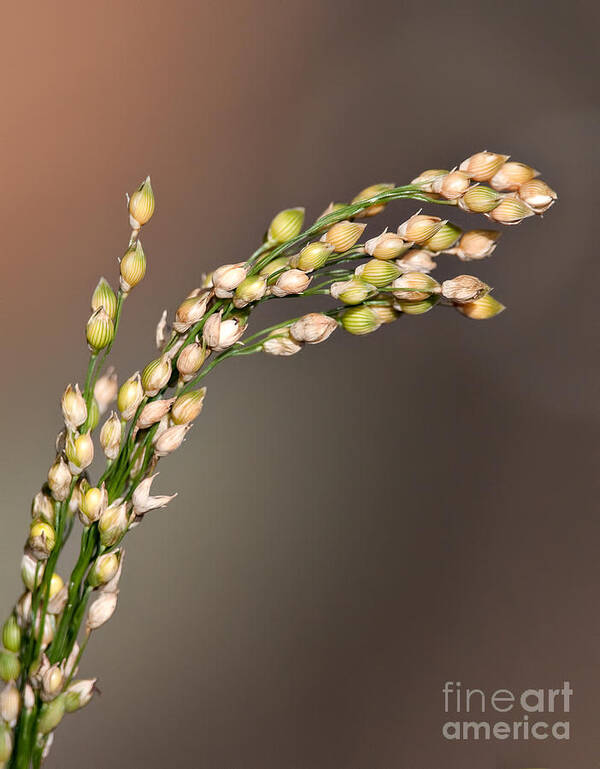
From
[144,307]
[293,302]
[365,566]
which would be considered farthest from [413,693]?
[144,307]

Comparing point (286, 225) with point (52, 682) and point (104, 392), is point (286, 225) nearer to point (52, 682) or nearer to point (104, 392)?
point (104, 392)

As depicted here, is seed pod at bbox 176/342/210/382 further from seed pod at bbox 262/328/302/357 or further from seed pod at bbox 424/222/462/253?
seed pod at bbox 424/222/462/253

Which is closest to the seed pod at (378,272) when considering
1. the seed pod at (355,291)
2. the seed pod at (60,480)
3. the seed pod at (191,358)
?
the seed pod at (355,291)

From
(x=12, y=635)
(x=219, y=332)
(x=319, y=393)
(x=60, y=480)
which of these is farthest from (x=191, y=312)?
(x=319, y=393)

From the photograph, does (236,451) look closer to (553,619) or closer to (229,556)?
(229,556)

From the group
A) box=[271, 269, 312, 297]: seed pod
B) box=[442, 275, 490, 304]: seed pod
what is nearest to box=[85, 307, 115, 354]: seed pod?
box=[271, 269, 312, 297]: seed pod

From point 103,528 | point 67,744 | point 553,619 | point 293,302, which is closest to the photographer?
point 103,528
